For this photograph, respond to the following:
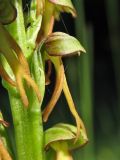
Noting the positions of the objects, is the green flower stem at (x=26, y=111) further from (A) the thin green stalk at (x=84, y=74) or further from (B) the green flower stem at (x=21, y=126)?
(A) the thin green stalk at (x=84, y=74)

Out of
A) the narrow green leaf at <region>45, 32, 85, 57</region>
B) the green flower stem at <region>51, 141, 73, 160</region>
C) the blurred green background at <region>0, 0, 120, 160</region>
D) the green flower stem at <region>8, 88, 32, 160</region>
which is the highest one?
the narrow green leaf at <region>45, 32, 85, 57</region>

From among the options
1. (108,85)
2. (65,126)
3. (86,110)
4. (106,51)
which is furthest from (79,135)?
(106,51)

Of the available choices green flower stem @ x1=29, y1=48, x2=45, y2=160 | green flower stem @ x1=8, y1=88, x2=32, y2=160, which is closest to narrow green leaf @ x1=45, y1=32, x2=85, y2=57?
green flower stem @ x1=29, y1=48, x2=45, y2=160

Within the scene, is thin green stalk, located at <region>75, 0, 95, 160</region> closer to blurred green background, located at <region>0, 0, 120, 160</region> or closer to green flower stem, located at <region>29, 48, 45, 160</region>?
blurred green background, located at <region>0, 0, 120, 160</region>

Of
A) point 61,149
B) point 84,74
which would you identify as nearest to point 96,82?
point 84,74

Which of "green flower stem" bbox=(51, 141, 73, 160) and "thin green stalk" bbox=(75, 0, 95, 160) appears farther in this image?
"thin green stalk" bbox=(75, 0, 95, 160)

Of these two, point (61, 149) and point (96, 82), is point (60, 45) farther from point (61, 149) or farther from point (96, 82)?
point (96, 82)
